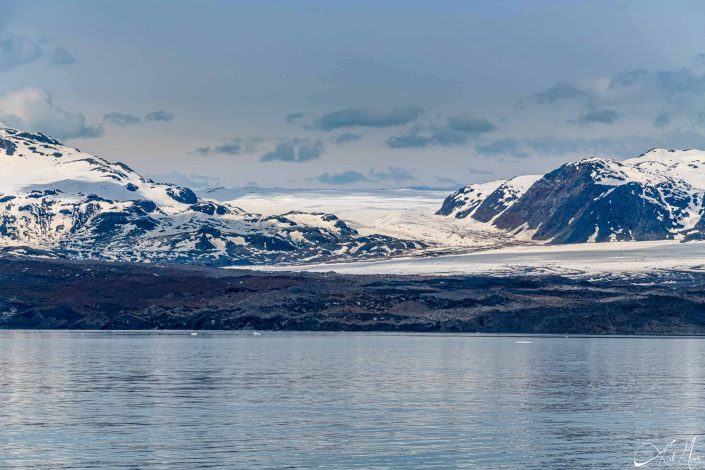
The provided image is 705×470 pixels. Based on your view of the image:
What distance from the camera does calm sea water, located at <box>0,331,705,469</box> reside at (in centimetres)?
6838

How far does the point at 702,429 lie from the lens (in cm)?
8062

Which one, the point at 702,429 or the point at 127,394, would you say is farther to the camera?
the point at 127,394

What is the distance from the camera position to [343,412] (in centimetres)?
8856

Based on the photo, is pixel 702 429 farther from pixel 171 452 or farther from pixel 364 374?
pixel 364 374

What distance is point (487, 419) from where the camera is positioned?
84875 mm

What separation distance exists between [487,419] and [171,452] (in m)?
24.6

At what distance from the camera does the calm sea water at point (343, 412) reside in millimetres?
68375

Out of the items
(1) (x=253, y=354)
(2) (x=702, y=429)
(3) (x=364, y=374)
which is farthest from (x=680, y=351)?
(2) (x=702, y=429)

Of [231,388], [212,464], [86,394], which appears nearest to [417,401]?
[231,388]

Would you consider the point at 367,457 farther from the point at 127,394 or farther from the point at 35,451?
the point at 127,394

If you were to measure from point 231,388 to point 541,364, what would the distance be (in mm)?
52574

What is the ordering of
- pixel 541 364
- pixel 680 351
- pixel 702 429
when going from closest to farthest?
pixel 702 429, pixel 541 364, pixel 680 351

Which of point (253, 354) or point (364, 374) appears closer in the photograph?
point (364, 374)

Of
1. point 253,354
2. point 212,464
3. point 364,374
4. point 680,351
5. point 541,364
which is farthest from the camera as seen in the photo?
point 680,351
